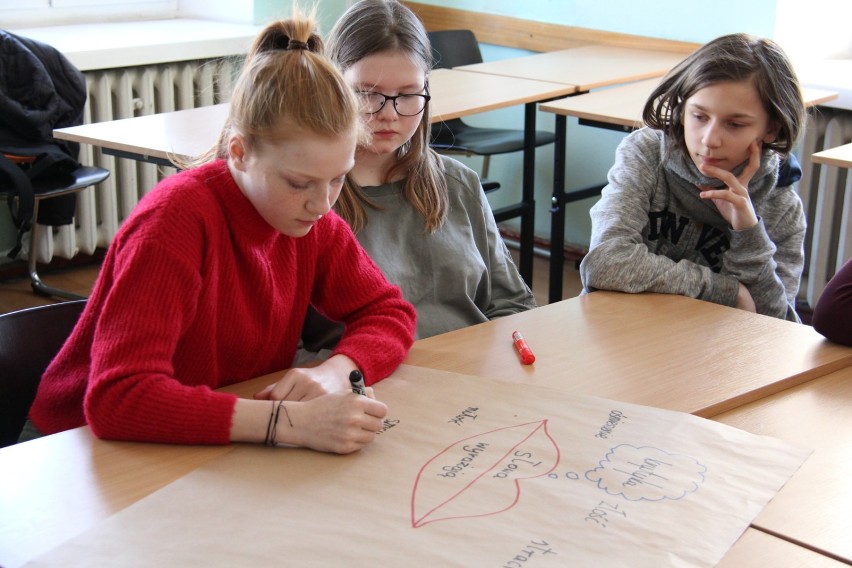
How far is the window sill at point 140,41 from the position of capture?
3.57m

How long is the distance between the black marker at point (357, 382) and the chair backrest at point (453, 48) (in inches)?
115

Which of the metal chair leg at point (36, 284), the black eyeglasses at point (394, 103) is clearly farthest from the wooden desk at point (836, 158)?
the metal chair leg at point (36, 284)

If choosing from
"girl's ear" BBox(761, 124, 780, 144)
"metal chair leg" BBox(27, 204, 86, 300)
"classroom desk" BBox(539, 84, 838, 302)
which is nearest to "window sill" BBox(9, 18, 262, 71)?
"metal chair leg" BBox(27, 204, 86, 300)

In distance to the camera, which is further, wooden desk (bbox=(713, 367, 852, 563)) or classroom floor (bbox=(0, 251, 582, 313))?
classroom floor (bbox=(0, 251, 582, 313))

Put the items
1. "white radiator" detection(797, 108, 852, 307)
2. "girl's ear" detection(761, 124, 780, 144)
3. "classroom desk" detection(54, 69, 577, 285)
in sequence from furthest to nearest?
"white radiator" detection(797, 108, 852, 307) → "classroom desk" detection(54, 69, 577, 285) → "girl's ear" detection(761, 124, 780, 144)

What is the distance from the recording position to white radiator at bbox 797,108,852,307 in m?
3.35

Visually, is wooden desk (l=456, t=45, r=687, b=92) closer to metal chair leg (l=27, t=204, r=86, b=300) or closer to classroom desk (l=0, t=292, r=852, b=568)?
metal chair leg (l=27, t=204, r=86, b=300)

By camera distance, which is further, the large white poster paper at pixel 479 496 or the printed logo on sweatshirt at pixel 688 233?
the printed logo on sweatshirt at pixel 688 233

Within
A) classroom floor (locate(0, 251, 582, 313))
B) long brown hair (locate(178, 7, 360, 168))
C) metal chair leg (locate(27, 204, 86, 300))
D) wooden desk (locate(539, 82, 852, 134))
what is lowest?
classroom floor (locate(0, 251, 582, 313))

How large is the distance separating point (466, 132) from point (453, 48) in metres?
0.37

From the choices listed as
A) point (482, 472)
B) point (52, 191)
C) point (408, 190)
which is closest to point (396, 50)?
point (408, 190)

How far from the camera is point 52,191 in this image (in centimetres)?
323

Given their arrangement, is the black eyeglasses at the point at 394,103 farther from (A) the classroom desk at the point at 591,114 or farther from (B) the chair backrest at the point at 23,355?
(A) the classroom desk at the point at 591,114

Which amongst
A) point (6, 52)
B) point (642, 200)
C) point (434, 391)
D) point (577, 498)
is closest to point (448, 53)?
point (6, 52)
